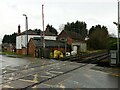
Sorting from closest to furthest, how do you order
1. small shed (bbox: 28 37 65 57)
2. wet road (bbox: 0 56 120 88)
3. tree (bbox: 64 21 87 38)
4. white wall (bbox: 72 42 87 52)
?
wet road (bbox: 0 56 120 88) → small shed (bbox: 28 37 65 57) → white wall (bbox: 72 42 87 52) → tree (bbox: 64 21 87 38)

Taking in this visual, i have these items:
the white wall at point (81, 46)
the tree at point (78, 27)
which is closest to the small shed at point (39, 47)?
the white wall at point (81, 46)

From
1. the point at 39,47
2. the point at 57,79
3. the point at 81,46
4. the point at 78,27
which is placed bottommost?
the point at 57,79

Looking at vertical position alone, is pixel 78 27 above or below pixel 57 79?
above

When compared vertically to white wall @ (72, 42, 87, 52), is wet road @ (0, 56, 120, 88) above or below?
below

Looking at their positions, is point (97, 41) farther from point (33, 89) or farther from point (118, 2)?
point (33, 89)

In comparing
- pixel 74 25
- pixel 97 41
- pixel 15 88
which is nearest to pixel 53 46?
pixel 97 41

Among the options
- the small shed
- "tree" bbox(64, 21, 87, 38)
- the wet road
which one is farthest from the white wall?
the wet road

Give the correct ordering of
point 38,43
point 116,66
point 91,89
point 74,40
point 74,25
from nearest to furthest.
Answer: point 91,89 < point 116,66 < point 38,43 < point 74,40 < point 74,25

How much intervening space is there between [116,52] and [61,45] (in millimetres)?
35558

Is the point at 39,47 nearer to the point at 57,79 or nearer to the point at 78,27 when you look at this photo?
the point at 57,79

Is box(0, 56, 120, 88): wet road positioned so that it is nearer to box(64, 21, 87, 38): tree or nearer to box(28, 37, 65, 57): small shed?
box(28, 37, 65, 57): small shed

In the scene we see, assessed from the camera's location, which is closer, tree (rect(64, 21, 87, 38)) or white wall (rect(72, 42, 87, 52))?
white wall (rect(72, 42, 87, 52))

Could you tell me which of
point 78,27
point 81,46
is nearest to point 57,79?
point 81,46

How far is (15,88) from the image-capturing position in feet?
42.1
